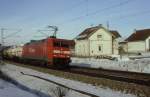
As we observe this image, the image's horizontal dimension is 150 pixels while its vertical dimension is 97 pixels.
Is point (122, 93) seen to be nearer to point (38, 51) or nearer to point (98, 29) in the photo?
point (38, 51)

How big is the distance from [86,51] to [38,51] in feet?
130

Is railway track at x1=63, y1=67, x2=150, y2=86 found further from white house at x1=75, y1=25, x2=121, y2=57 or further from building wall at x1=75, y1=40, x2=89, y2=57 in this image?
building wall at x1=75, y1=40, x2=89, y2=57

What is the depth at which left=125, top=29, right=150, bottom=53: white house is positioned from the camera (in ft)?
250

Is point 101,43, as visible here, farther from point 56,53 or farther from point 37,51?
point 56,53

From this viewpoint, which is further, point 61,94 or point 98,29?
point 98,29

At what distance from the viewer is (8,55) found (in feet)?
224

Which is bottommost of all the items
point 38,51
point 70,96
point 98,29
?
point 70,96

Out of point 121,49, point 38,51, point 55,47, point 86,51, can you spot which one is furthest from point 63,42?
point 121,49

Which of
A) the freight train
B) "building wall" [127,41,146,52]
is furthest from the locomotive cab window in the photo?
"building wall" [127,41,146,52]

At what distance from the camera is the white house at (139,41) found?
7631 cm

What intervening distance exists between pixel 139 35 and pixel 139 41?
8.33ft

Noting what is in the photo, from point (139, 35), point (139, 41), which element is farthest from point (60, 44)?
point (139, 35)

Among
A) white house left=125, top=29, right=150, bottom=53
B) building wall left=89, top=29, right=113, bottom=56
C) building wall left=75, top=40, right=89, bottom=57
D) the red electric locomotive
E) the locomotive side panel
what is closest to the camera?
the red electric locomotive

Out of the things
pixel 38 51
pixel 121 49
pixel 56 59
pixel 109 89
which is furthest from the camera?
pixel 121 49
